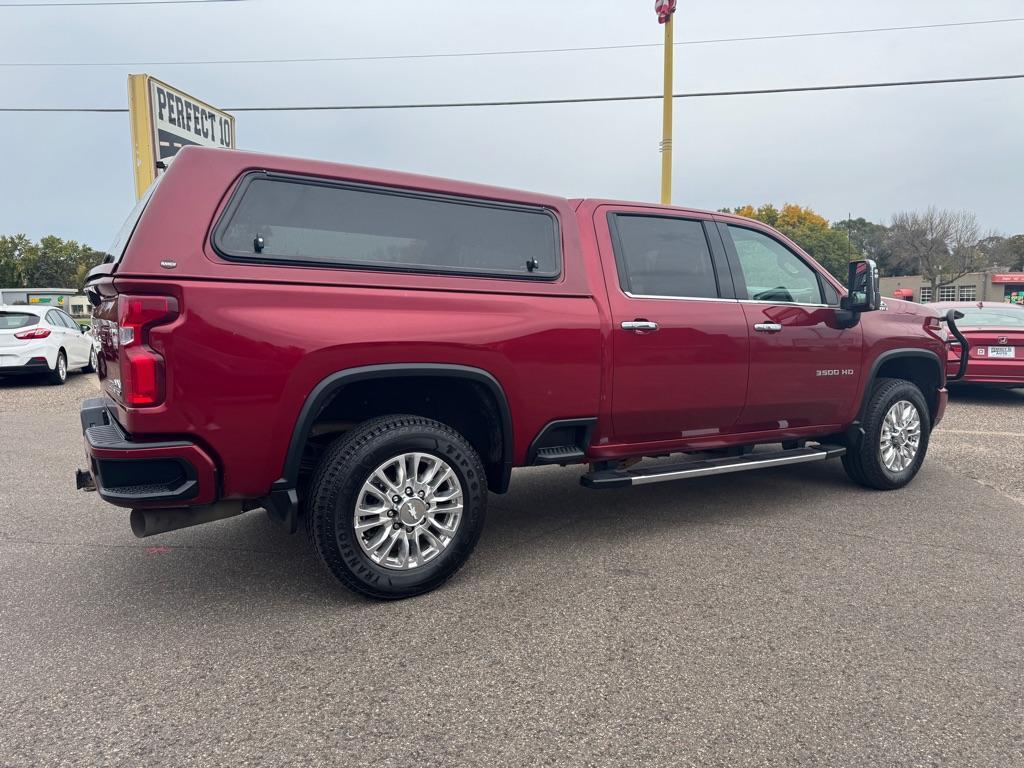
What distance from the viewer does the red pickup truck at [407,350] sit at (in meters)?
2.86

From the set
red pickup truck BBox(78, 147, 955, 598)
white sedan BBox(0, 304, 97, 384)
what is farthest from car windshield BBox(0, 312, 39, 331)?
red pickup truck BBox(78, 147, 955, 598)

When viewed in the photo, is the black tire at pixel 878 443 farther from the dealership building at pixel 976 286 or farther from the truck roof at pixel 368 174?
the dealership building at pixel 976 286

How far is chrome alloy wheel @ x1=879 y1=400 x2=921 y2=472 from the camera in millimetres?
5227

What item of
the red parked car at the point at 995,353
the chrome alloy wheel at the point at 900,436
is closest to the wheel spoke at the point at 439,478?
the chrome alloy wheel at the point at 900,436

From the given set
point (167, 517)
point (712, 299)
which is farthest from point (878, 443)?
point (167, 517)

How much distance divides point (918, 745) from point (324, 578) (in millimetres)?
2627

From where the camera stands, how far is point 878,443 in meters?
5.14

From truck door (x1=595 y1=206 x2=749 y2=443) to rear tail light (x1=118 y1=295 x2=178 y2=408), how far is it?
2.23 m

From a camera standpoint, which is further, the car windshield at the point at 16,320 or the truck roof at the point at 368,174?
the car windshield at the point at 16,320

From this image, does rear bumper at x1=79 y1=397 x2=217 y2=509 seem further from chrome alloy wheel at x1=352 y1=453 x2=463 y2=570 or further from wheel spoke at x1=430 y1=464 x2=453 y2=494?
wheel spoke at x1=430 y1=464 x2=453 y2=494

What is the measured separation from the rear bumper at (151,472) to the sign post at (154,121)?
985 cm

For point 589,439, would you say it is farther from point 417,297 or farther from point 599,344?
point 417,297

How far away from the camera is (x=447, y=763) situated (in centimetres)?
215

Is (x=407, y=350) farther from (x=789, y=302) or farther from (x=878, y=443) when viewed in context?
(x=878, y=443)
